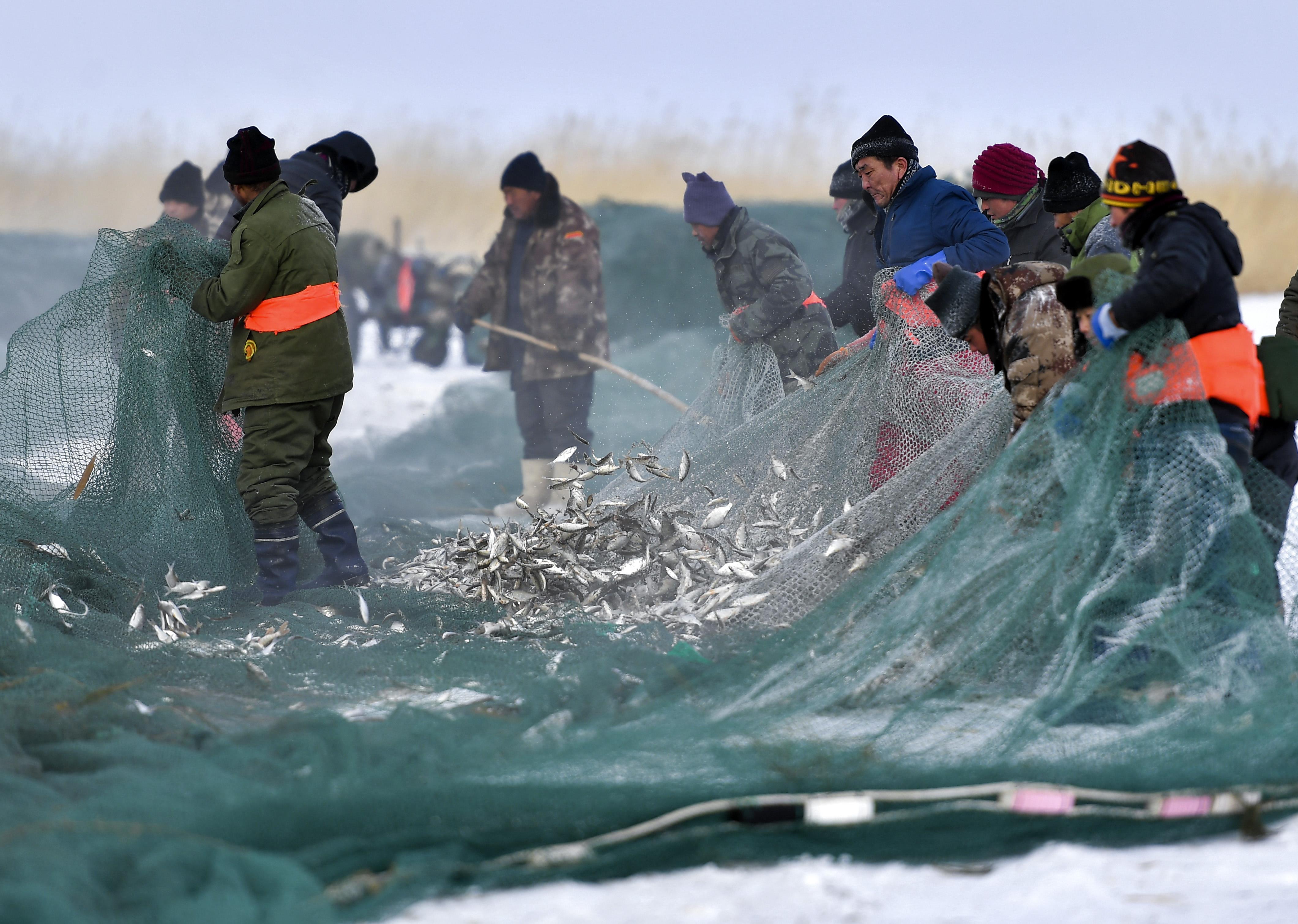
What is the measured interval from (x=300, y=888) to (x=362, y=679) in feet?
4.38

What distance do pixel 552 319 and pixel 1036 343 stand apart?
14.6 feet

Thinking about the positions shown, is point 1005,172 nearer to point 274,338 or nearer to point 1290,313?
point 1290,313

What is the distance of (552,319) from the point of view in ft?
24.8

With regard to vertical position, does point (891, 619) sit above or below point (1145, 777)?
above

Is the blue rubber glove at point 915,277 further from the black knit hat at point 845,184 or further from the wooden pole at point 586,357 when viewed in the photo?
the wooden pole at point 586,357

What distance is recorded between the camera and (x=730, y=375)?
5594 mm

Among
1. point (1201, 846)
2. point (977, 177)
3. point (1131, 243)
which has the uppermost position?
point (977, 177)

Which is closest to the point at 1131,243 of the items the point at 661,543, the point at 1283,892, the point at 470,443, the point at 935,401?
the point at 935,401

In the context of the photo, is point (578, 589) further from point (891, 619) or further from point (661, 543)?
point (891, 619)

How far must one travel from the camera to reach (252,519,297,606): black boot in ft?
15.1

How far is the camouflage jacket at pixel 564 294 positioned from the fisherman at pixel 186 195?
108 inches

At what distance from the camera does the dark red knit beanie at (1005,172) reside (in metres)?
5.30

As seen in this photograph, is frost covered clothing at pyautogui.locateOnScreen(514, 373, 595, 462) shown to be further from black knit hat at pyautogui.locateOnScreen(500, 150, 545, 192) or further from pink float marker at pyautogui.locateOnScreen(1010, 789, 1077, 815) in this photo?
pink float marker at pyautogui.locateOnScreen(1010, 789, 1077, 815)

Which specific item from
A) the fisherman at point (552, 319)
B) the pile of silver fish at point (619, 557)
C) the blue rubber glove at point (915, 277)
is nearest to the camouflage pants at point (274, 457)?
the pile of silver fish at point (619, 557)
